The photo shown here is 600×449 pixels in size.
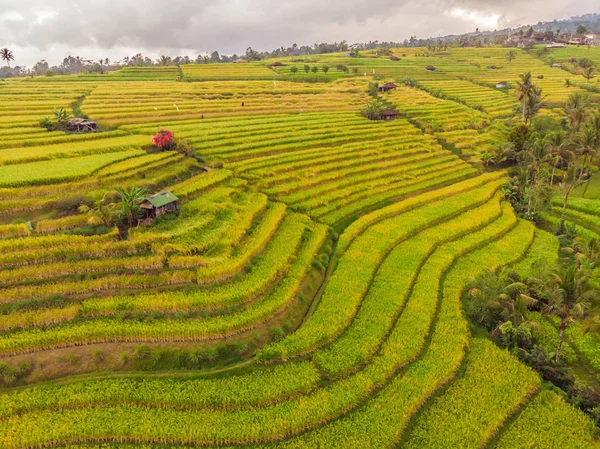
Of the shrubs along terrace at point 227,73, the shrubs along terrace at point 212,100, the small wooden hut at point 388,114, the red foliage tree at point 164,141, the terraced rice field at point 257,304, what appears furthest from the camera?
the shrubs along terrace at point 227,73

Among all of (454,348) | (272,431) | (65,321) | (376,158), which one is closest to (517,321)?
(454,348)

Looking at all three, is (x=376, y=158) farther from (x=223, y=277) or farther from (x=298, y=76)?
(x=298, y=76)

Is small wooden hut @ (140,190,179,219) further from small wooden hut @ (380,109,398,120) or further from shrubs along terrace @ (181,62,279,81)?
shrubs along terrace @ (181,62,279,81)

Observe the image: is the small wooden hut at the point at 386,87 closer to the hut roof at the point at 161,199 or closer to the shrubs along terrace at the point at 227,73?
the shrubs along terrace at the point at 227,73

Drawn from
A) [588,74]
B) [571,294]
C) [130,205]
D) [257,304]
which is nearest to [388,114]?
[130,205]

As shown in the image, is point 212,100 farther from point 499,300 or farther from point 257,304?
point 499,300

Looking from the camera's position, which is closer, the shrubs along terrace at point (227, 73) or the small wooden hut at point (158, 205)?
the small wooden hut at point (158, 205)

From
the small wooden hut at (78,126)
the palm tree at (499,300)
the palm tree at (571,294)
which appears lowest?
the palm tree at (499,300)

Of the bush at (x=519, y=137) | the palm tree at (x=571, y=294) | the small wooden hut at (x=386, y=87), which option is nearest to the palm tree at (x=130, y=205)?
the palm tree at (x=571, y=294)
